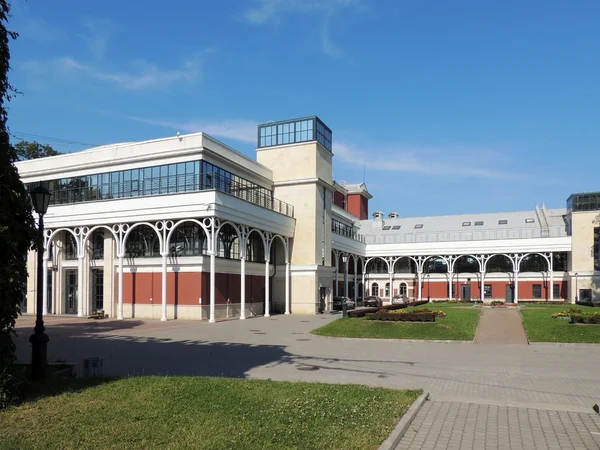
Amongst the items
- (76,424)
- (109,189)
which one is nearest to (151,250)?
(109,189)

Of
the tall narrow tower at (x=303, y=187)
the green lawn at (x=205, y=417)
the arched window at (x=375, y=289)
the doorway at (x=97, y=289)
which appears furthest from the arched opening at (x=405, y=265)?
the green lawn at (x=205, y=417)

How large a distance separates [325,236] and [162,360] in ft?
100

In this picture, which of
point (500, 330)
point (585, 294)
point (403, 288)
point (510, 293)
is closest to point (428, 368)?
point (500, 330)

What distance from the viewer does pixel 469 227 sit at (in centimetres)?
6819

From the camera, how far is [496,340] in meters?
21.3

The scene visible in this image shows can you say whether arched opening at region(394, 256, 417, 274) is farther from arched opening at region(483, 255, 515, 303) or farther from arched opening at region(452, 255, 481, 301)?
arched opening at region(483, 255, 515, 303)

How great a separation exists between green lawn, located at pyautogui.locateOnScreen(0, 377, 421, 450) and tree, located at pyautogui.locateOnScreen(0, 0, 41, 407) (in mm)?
1351

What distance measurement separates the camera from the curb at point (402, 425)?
22.3 feet

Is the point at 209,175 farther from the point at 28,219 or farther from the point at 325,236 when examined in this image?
the point at 28,219

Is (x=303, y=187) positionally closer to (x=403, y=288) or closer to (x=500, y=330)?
(x=500, y=330)

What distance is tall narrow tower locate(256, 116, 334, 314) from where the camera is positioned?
1682 inches

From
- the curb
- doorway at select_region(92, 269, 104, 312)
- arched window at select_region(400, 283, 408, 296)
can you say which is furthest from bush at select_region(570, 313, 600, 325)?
arched window at select_region(400, 283, 408, 296)

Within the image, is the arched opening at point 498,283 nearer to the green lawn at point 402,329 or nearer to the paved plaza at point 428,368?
the green lawn at point 402,329

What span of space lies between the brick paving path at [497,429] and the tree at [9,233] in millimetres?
6955
